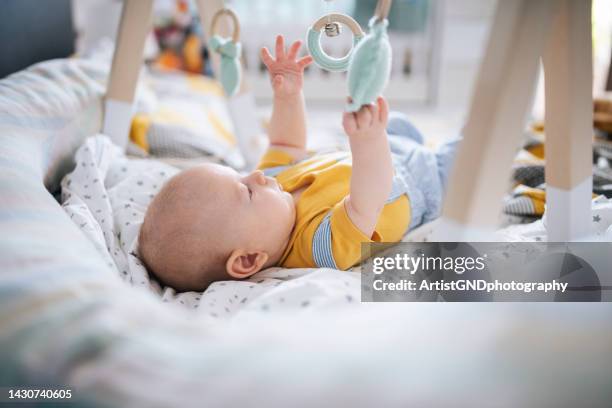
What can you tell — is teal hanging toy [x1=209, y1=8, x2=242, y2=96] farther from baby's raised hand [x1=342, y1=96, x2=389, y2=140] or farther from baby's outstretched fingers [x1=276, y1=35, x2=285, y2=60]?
baby's raised hand [x1=342, y1=96, x2=389, y2=140]

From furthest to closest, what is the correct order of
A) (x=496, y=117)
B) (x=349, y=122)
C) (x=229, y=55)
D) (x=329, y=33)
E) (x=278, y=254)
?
(x=229, y=55) → (x=278, y=254) → (x=329, y=33) → (x=349, y=122) → (x=496, y=117)

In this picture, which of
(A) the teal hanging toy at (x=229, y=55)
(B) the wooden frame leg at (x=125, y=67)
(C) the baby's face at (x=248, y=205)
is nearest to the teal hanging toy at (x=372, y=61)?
(C) the baby's face at (x=248, y=205)

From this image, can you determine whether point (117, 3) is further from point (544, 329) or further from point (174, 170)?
point (544, 329)

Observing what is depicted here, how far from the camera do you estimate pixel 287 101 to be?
→ 1089 mm

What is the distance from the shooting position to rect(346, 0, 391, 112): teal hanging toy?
1.94 ft

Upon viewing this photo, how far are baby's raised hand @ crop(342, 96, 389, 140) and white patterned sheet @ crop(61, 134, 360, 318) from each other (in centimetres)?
19

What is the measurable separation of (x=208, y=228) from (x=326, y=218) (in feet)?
0.61

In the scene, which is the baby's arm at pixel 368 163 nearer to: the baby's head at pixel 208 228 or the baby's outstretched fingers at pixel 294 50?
the baby's head at pixel 208 228

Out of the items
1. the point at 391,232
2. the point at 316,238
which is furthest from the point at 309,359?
the point at 391,232

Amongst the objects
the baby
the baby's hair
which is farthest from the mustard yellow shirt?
the baby's hair

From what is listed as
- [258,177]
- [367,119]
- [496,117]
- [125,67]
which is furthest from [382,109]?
[125,67]

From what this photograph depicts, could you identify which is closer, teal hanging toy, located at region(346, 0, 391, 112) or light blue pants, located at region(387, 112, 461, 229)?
teal hanging toy, located at region(346, 0, 391, 112)

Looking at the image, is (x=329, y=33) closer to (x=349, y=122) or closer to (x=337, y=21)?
(x=337, y=21)

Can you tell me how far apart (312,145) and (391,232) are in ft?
2.19
